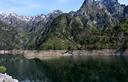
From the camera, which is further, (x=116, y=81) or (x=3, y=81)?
(x=116, y=81)

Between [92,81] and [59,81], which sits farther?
[59,81]

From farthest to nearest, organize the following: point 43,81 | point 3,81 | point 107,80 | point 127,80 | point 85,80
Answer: point 43,81
point 85,80
point 107,80
point 127,80
point 3,81

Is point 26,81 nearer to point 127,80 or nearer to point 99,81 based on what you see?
point 99,81

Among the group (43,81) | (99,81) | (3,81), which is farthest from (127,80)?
(3,81)

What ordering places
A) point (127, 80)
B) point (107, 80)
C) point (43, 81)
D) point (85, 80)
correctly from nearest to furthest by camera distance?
point (127, 80) → point (107, 80) → point (85, 80) → point (43, 81)

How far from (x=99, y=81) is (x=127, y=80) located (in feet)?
28.8

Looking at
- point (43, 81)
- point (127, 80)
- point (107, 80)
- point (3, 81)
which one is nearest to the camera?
point (3, 81)

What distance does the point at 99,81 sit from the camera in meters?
87.5

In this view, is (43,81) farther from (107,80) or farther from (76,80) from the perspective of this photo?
(107,80)

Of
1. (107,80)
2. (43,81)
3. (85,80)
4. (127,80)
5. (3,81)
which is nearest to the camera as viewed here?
(3,81)

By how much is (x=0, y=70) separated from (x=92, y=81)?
25.8 m

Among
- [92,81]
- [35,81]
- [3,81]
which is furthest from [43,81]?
[3,81]

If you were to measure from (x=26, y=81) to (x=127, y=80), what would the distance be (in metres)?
33.7

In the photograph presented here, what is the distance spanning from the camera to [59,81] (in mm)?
96000
